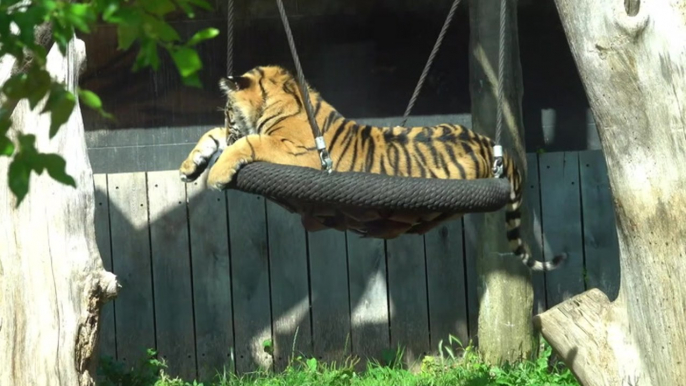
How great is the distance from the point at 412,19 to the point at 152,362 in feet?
9.48

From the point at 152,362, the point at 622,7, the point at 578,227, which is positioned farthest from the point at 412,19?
the point at 622,7

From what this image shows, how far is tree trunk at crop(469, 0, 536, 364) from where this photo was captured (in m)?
5.99

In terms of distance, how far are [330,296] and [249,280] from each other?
0.54 m

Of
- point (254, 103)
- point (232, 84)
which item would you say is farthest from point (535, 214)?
point (232, 84)

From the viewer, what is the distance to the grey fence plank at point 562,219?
20.7 ft

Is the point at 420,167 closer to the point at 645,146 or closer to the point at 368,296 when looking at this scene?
the point at 645,146

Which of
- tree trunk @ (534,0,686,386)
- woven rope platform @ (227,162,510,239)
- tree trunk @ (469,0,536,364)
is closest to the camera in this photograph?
tree trunk @ (534,0,686,386)

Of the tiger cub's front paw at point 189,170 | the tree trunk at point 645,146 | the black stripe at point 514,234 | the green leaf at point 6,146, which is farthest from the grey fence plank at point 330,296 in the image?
the green leaf at point 6,146

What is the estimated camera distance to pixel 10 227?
401 centimetres

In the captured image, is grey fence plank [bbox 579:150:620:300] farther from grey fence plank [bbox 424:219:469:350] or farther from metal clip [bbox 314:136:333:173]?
metal clip [bbox 314:136:333:173]

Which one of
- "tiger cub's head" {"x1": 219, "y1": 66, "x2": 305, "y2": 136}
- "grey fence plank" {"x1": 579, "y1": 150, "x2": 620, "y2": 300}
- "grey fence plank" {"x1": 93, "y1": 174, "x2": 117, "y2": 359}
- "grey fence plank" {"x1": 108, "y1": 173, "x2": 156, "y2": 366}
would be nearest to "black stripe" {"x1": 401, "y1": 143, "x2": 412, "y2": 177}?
"tiger cub's head" {"x1": 219, "y1": 66, "x2": 305, "y2": 136}

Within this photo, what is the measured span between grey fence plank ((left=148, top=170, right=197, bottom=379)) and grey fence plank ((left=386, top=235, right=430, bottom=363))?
4.34 feet

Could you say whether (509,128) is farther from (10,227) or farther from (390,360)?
(10,227)

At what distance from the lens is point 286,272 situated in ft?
20.5
